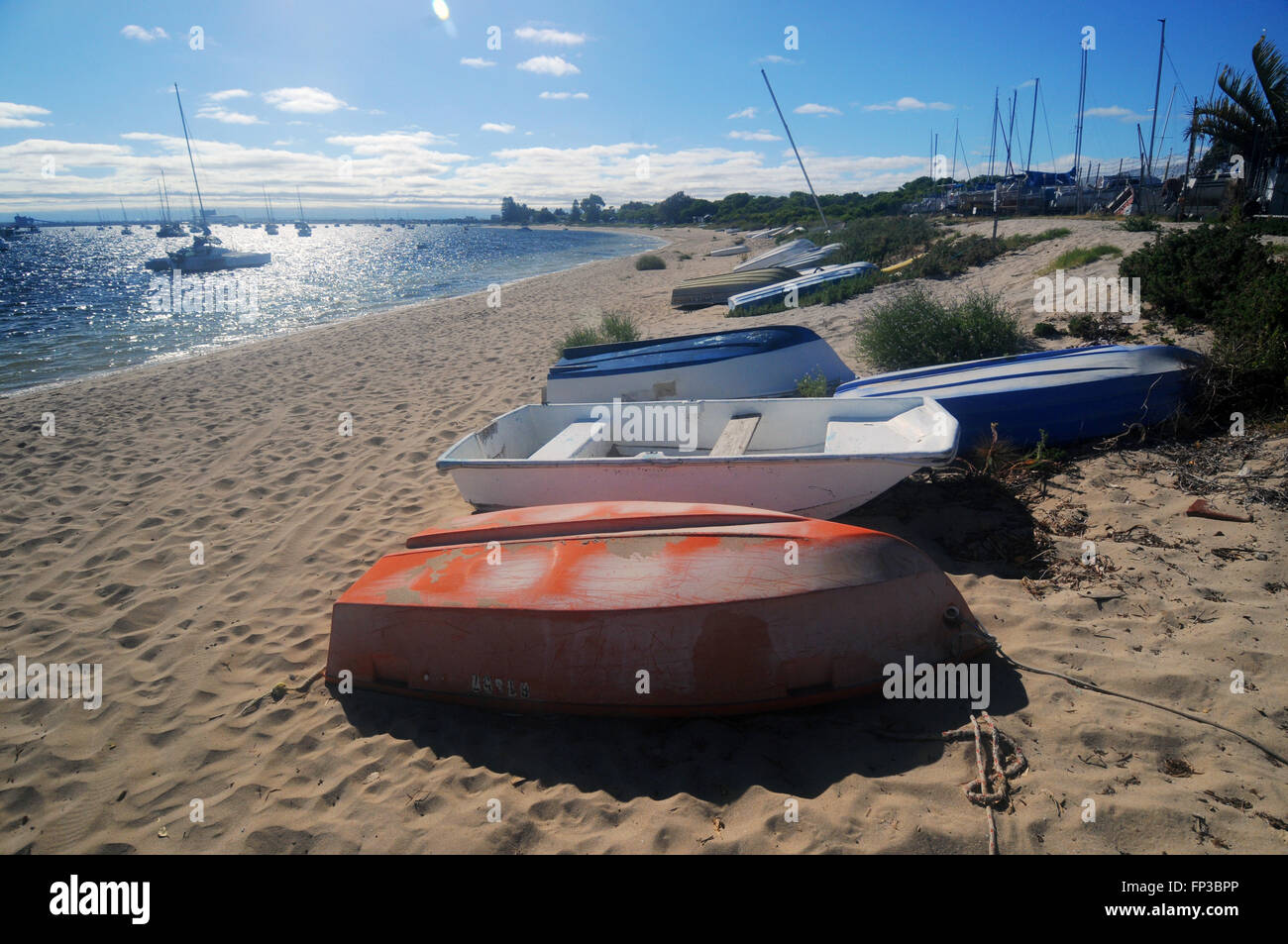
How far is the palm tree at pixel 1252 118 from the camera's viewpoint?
13906 millimetres

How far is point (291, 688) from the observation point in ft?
11.6

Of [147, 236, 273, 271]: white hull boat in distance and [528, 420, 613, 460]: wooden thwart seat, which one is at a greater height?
[147, 236, 273, 271]: white hull boat in distance

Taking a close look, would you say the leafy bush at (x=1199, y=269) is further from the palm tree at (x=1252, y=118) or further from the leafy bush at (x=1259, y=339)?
the palm tree at (x=1252, y=118)

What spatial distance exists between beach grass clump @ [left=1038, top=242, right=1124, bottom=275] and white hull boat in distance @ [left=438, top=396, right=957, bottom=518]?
7.44 meters

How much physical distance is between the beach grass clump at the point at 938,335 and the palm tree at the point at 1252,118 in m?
12.8

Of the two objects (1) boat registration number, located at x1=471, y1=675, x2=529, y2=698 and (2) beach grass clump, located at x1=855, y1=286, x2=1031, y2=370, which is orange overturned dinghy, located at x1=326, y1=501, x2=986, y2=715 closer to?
(1) boat registration number, located at x1=471, y1=675, x2=529, y2=698

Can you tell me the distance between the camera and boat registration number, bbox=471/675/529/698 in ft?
9.80

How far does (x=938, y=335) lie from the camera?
24.1ft

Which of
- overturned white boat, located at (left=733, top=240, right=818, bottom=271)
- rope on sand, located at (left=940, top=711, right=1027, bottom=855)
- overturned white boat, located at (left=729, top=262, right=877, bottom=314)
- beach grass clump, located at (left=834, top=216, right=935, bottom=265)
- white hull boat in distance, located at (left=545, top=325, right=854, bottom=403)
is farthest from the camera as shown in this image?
overturned white boat, located at (left=733, top=240, right=818, bottom=271)

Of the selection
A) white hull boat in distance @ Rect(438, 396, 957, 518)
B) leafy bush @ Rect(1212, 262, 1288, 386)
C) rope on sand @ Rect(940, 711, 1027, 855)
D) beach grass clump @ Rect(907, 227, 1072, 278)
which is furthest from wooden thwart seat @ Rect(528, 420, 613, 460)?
beach grass clump @ Rect(907, 227, 1072, 278)

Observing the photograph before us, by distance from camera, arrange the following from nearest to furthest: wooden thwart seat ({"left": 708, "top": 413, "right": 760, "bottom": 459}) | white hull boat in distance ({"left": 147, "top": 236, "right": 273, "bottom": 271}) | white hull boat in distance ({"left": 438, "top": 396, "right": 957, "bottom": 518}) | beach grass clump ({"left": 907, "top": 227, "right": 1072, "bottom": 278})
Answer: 1. white hull boat in distance ({"left": 438, "top": 396, "right": 957, "bottom": 518})
2. wooden thwart seat ({"left": 708, "top": 413, "right": 760, "bottom": 459})
3. beach grass clump ({"left": 907, "top": 227, "right": 1072, "bottom": 278})
4. white hull boat in distance ({"left": 147, "top": 236, "right": 273, "bottom": 271})
